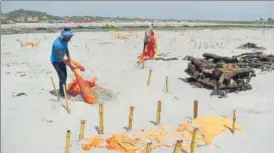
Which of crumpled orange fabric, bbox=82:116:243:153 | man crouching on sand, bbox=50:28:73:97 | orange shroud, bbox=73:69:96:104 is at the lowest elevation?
crumpled orange fabric, bbox=82:116:243:153

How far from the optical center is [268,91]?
10.5 meters

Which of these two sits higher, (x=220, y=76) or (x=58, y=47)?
(x=58, y=47)

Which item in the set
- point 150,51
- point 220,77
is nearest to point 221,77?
point 220,77

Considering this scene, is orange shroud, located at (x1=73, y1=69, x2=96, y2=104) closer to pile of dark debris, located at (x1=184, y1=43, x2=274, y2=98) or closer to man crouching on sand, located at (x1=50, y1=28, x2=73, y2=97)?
man crouching on sand, located at (x1=50, y1=28, x2=73, y2=97)

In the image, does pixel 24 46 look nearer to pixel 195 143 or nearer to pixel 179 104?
pixel 179 104

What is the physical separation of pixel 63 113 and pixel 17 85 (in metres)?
2.91

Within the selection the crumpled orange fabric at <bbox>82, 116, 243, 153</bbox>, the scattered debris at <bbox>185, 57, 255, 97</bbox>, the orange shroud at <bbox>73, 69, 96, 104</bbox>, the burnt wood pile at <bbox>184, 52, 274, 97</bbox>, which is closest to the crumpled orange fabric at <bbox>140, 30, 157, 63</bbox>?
the burnt wood pile at <bbox>184, 52, 274, 97</bbox>

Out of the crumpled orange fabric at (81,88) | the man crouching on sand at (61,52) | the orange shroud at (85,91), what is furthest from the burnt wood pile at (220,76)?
the man crouching on sand at (61,52)

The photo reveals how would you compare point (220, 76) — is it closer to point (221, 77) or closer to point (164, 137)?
point (221, 77)

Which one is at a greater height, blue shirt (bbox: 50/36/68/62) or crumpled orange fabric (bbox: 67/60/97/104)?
blue shirt (bbox: 50/36/68/62)

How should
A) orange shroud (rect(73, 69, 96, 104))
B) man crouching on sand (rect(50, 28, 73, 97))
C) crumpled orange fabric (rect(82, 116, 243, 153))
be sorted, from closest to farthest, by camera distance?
1. crumpled orange fabric (rect(82, 116, 243, 153))
2. man crouching on sand (rect(50, 28, 73, 97))
3. orange shroud (rect(73, 69, 96, 104))

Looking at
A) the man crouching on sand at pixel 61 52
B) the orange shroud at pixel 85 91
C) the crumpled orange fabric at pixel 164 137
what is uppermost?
the man crouching on sand at pixel 61 52

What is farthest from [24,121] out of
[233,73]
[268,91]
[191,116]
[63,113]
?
[268,91]

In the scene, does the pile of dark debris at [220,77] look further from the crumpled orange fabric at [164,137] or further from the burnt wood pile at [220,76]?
the crumpled orange fabric at [164,137]
